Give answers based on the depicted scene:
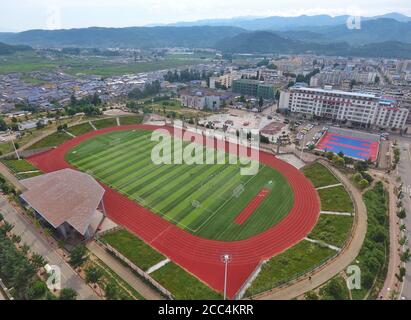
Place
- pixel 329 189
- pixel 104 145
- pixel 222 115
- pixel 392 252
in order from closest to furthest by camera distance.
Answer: pixel 392 252 → pixel 329 189 → pixel 104 145 → pixel 222 115

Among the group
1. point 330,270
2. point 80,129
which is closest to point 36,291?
point 330,270

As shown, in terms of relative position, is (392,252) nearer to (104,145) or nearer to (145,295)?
(145,295)

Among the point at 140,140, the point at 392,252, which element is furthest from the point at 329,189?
the point at 140,140

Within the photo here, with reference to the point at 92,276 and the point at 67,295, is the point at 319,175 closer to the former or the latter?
the point at 92,276

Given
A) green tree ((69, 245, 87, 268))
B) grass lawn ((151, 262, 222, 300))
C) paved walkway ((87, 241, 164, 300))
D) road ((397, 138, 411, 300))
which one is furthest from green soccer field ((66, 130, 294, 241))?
road ((397, 138, 411, 300))

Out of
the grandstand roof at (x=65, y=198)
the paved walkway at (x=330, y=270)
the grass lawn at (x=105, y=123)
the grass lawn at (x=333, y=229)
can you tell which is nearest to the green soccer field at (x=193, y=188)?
the grass lawn at (x=333, y=229)
